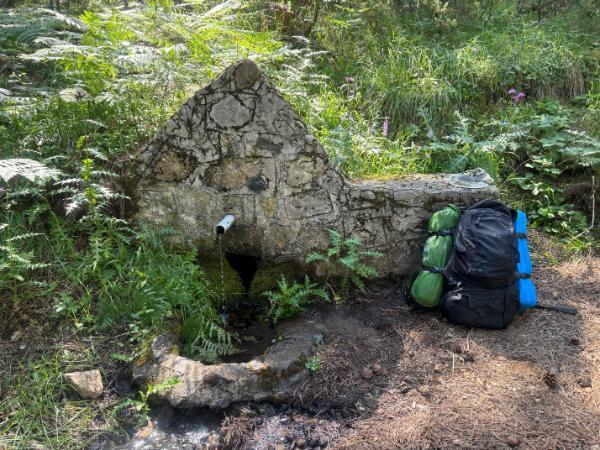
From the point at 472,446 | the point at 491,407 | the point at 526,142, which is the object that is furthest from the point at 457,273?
the point at 526,142

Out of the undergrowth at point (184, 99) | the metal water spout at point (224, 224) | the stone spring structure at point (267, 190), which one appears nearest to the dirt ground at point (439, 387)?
the stone spring structure at point (267, 190)

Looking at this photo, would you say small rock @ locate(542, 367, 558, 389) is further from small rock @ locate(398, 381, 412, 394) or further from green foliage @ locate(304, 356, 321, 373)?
green foliage @ locate(304, 356, 321, 373)

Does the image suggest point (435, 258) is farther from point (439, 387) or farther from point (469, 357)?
point (439, 387)

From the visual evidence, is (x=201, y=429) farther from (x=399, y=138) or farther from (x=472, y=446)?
(x=399, y=138)

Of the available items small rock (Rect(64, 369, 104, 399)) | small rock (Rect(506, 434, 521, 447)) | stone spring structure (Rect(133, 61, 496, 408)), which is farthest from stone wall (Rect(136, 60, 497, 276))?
small rock (Rect(506, 434, 521, 447))

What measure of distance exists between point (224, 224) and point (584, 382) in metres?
2.86

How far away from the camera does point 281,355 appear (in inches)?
124

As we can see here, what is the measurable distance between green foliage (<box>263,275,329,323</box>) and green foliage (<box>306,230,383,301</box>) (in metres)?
0.21

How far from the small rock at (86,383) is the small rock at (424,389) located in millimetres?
2132

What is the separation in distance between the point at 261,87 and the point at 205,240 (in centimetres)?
142

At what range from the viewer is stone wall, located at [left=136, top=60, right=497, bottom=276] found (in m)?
3.66

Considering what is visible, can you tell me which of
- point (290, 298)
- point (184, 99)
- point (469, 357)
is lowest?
point (469, 357)

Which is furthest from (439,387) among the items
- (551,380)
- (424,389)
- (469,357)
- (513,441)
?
(551,380)

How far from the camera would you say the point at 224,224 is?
372 centimetres
